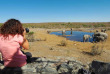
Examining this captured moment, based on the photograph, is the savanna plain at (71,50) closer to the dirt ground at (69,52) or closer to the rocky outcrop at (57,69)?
the dirt ground at (69,52)

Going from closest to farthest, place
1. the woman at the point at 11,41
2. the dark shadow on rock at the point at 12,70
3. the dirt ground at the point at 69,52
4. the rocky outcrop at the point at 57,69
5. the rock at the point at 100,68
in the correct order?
the woman at the point at 11,41 → the dark shadow on rock at the point at 12,70 → the rocky outcrop at the point at 57,69 → the rock at the point at 100,68 → the dirt ground at the point at 69,52

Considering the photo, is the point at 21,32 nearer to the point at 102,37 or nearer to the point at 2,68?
the point at 2,68

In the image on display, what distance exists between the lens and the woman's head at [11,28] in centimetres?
267

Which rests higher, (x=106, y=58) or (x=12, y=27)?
(x=12, y=27)

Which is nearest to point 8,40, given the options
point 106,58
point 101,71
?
point 101,71

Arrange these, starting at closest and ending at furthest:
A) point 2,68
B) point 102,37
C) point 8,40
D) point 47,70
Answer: point 8,40 → point 2,68 → point 47,70 → point 102,37

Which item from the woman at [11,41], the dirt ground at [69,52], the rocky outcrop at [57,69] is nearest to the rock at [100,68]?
the rocky outcrop at [57,69]

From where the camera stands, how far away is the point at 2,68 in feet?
10.5

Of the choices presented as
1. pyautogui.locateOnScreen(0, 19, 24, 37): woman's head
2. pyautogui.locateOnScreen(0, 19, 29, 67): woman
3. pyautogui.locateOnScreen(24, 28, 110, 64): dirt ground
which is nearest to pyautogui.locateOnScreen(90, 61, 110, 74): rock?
pyautogui.locateOnScreen(24, 28, 110, 64): dirt ground

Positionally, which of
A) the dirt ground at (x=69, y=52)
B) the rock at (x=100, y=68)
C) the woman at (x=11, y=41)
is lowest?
the dirt ground at (x=69, y=52)

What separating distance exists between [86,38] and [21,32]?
12996mm

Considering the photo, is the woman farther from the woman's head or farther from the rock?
the rock

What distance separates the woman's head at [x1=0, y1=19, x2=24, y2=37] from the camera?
2.67 m

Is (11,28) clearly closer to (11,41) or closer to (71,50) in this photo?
(11,41)
